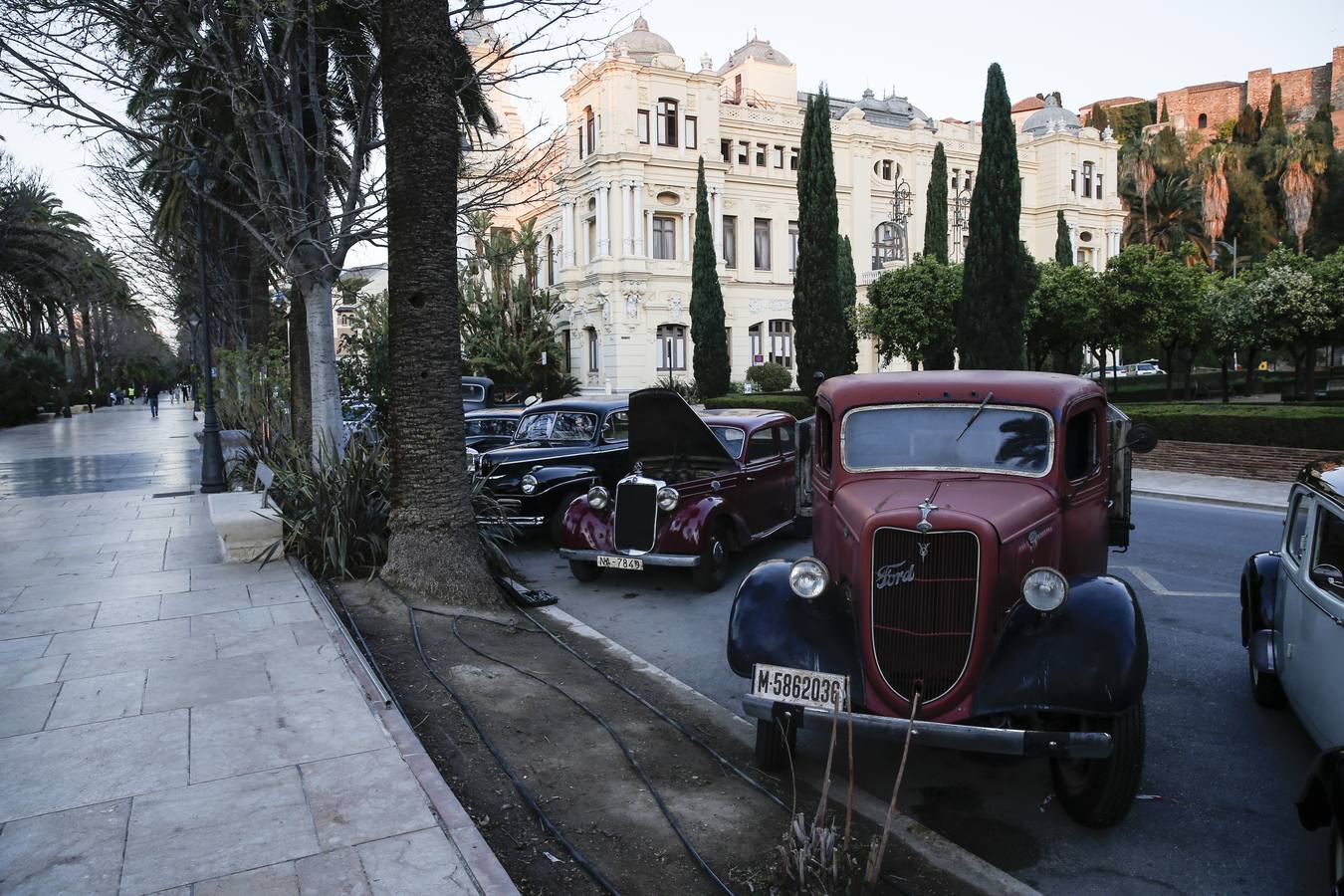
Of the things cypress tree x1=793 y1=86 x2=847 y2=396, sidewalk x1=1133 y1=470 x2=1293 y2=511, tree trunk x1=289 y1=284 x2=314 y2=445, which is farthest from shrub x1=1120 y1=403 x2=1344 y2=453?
tree trunk x1=289 y1=284 x2=314 y2=445

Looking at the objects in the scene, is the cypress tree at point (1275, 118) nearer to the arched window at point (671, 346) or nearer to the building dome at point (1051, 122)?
the building dome at point (1051, 122)

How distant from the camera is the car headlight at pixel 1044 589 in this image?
4.32m

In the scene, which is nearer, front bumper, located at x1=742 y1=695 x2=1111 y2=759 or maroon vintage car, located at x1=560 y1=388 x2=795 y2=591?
front bumper, located at x1=742 y1=695 x2=1111 y2=759

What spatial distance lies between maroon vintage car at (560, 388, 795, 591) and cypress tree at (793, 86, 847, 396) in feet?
71.9

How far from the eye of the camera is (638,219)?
4162cm

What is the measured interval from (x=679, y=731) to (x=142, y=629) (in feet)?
14.4

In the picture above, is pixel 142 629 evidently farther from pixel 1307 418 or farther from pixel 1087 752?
pixel 1307 418

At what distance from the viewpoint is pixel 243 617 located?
732 centimetres

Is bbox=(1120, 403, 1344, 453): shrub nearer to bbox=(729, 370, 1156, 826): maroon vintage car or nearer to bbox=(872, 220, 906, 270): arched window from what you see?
bbox=(729, 370, 1156, 826): maroon vintage car

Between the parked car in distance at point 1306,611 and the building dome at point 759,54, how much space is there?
165ft

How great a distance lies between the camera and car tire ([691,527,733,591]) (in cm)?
929

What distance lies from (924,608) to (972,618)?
0.73 ft

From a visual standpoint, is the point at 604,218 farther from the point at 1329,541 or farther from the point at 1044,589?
the point at 1044,589

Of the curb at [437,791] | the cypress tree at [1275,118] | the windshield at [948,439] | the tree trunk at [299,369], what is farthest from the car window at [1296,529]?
the cypress tree at [1275,118]
